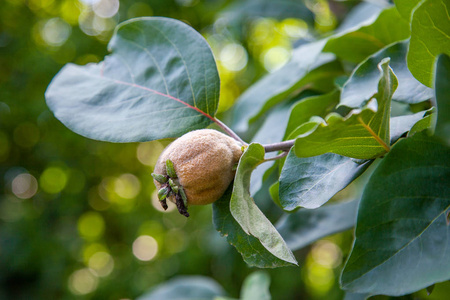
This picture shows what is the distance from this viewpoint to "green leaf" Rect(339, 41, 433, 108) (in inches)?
19.9

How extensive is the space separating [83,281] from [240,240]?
299 cm

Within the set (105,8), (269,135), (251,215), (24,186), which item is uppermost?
(251,215)

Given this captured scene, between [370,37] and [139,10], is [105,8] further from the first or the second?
[370,37]

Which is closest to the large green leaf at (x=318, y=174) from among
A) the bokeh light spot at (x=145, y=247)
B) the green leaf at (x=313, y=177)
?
the green leaf at (x=313, y=177)

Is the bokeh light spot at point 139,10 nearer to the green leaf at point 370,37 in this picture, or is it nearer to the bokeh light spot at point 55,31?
the bokeh light spot at point 55,31

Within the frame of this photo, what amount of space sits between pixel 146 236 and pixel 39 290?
31.9 inches

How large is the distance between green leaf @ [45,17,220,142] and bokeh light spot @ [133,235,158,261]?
2.52 meters

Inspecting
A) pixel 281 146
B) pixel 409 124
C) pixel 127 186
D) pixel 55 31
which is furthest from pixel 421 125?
pixel 127 186

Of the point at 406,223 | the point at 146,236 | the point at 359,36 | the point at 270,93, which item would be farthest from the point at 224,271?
the point at 406,223

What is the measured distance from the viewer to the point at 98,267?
325 centimetres

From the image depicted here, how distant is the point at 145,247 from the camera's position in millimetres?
3164

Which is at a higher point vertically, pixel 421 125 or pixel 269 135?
pixel 421 125

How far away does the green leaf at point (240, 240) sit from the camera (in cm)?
43

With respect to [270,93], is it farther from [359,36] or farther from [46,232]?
[46,232]
